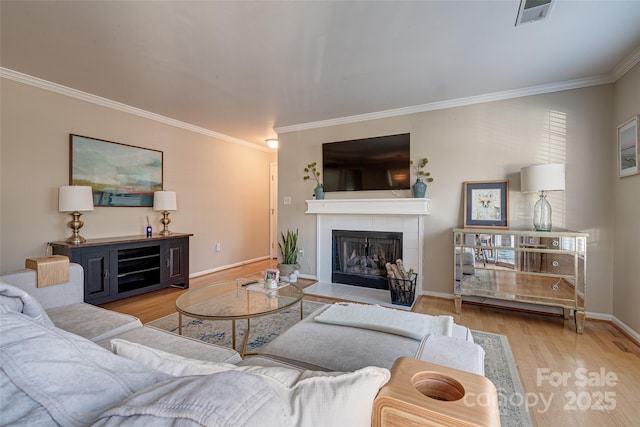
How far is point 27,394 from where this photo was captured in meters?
0.58

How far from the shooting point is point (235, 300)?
7.00 feet

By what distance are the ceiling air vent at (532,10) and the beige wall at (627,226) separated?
1271 mm

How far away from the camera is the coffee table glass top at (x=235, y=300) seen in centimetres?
185

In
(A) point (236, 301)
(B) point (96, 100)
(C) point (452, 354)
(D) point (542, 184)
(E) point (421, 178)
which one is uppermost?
(B) point (96, 100)

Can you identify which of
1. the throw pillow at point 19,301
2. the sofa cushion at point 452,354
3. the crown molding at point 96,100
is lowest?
the sofa cushion at point 452,354

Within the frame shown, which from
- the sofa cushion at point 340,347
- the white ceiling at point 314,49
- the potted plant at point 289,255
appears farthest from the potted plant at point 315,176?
the sofa cushion at point 340,347

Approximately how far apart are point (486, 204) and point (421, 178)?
78 centimetres

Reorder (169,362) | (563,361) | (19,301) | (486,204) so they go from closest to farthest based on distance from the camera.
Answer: (169,362) < (19,301) < (563,361) < (486,204)

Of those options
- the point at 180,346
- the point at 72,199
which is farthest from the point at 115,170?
the point at 180,346

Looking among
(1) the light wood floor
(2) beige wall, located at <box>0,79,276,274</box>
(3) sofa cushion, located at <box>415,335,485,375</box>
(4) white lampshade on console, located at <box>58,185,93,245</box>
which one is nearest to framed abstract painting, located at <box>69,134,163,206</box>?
(2) beige wall, located at <box>0,79,276,274</box>

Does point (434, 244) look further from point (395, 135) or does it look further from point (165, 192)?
point (165, 192)

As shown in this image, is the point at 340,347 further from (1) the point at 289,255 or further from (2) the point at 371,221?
(1) the point at 289,255

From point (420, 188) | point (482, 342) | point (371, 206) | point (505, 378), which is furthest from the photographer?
point (371, 206)

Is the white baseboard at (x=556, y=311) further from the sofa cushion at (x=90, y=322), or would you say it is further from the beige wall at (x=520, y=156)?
the sofa cushion at (x=90, y=322)
